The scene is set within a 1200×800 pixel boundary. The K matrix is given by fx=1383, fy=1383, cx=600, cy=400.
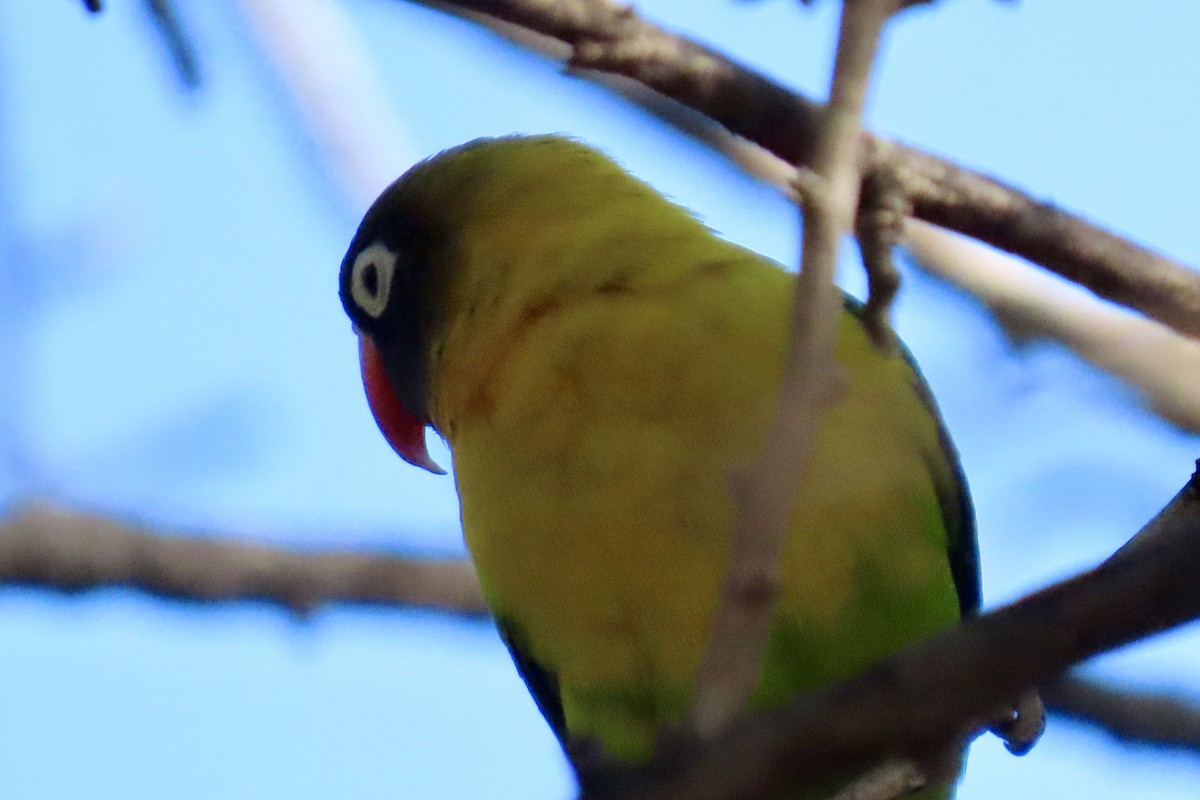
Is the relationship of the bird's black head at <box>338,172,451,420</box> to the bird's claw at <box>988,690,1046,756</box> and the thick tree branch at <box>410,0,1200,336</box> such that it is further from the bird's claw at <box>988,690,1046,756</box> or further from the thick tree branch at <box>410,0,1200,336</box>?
the bird's claw at <box>988,690,1046,756</box>

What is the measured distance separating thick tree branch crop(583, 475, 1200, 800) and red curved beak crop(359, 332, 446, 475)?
7.07 feet

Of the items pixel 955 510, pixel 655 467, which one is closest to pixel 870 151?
pixel 655 467

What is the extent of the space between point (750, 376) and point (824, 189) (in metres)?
0.97

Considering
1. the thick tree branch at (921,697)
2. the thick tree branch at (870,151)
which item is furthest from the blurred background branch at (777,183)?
the thick tree branch at (921,697)

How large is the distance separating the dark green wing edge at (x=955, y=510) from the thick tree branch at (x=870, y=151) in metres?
0.25

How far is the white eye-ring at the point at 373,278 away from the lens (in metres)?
2.80

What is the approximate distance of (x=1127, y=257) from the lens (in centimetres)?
220

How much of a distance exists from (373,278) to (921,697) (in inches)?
84.1

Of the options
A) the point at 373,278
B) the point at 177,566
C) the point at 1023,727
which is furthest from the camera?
the point at 177,566

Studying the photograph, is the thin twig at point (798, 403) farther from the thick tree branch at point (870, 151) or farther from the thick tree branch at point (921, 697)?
the thick tree branch at point (870, 151)

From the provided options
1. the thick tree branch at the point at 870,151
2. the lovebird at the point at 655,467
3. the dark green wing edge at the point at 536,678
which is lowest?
the dark green wing edge at the point at 536,678

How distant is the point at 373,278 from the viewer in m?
2.86

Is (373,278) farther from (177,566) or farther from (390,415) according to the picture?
(177,566)

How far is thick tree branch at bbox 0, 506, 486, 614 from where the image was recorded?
294 centimetres
